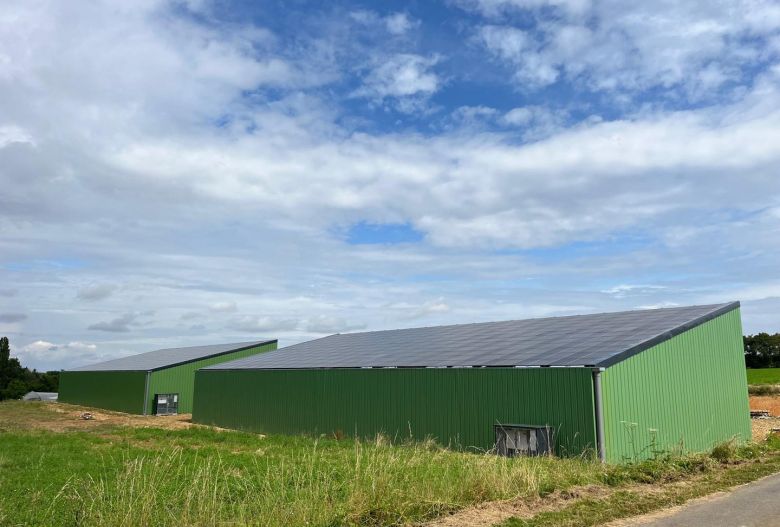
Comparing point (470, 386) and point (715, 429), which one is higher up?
point (470, 386)

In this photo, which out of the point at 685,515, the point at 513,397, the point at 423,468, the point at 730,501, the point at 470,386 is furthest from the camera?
the point at 470,386

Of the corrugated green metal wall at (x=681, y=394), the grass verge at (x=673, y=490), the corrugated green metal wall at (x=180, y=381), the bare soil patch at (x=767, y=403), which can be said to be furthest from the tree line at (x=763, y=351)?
the grass verge at (x=673, y=490)

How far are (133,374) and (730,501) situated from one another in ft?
156

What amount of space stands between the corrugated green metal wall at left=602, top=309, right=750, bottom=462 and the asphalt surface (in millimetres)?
3853

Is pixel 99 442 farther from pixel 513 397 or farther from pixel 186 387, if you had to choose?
pixel 186 387

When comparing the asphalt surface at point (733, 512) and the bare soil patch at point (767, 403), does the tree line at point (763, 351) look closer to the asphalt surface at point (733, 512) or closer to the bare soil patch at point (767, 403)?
the bare soil patch at point (767, 403)

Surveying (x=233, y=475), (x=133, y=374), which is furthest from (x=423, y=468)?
(x=133, y=374)

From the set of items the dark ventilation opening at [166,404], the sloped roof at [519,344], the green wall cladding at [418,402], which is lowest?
the dark ventilation opening at [166,404]

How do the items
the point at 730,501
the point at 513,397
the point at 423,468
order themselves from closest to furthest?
the point at 730,501 < the point at 423,468 < the point at 513,397

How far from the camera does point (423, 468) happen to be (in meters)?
13.7

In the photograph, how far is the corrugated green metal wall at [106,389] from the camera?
4850 cm

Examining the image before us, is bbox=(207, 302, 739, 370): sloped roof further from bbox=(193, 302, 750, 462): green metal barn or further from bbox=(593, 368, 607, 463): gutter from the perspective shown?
bbox=(593, 368, 607, 463): gutter

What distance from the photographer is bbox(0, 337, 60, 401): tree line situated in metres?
76.1

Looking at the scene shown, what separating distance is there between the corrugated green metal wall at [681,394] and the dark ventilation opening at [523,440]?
1717 millimetres
